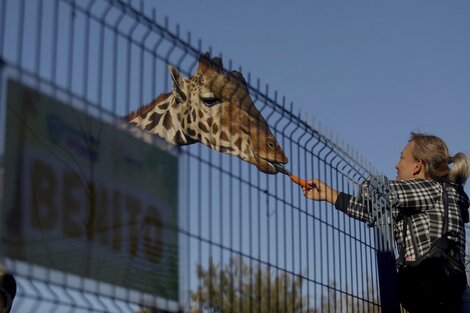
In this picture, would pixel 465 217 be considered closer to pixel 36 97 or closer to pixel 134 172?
pixel 134 172

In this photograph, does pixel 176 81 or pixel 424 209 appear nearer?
pixel 176 81

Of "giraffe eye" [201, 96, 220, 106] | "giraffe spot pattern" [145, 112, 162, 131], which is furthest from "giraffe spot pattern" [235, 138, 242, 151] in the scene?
"giraffe spot pattern" [145, 112, 162, 131]

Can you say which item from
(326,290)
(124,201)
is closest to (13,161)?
(124,201)

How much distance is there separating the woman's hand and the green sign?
1854 millimetres

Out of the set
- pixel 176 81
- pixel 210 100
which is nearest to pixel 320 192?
pixel 210 100

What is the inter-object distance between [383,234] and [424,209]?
0.57 meters

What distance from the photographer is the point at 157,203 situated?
548 cm

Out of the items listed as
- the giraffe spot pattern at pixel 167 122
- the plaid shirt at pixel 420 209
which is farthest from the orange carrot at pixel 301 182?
the giraffe spot pattern at pixel 167 122

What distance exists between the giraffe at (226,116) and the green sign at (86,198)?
2.44 ft

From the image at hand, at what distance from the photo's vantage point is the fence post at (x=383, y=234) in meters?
8.19

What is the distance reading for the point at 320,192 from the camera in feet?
24.3

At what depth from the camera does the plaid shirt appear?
789 centimetres

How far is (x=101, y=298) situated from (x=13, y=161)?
812 mm

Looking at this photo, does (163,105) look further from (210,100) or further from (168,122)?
(168,122)
